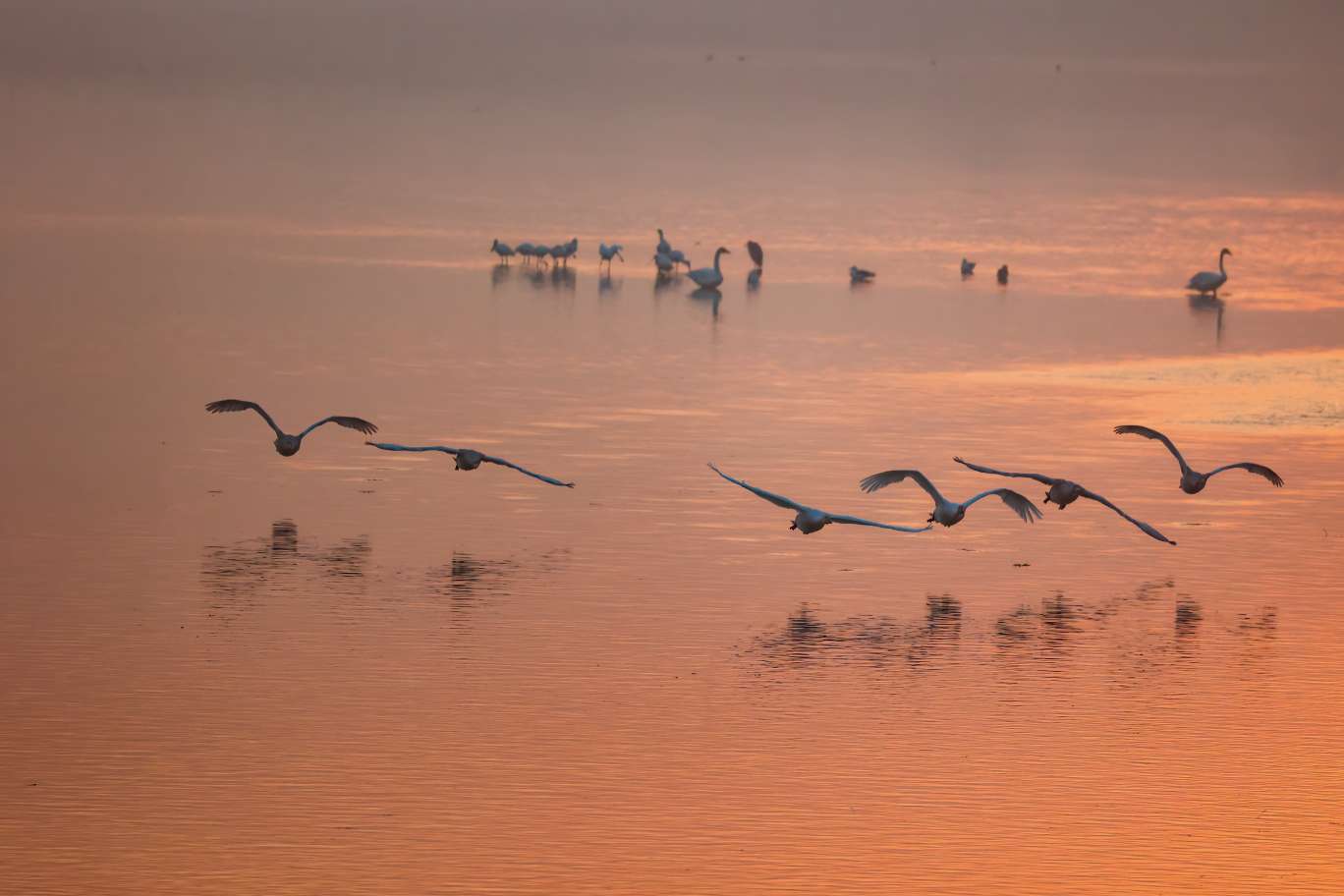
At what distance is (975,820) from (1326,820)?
7.49ft

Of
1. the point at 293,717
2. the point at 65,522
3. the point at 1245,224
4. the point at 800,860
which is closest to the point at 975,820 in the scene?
the point at 800,860

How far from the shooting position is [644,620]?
21031mm

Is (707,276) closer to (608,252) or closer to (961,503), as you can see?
(608,252)

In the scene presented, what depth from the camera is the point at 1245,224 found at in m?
73.6

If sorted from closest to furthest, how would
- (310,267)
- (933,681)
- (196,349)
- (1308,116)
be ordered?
1. (933,681)
2. (196,349)
3. (310,267)
4. (1308,116)

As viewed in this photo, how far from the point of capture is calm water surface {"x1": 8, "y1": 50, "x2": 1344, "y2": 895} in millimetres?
15688

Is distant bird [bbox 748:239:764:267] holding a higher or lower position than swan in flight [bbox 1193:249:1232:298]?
higher

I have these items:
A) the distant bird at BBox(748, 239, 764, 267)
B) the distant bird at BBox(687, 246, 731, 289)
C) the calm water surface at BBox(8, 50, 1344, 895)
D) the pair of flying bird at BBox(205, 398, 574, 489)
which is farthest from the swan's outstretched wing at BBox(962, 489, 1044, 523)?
the distant bird at BBox(748, 239, 764, 267)

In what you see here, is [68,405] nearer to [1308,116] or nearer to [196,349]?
[196,349]

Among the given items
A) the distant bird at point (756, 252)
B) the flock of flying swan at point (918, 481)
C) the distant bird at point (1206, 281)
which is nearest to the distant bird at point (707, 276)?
the distant bird at point (756, 252)

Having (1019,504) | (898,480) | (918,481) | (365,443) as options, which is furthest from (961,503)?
(365,443)

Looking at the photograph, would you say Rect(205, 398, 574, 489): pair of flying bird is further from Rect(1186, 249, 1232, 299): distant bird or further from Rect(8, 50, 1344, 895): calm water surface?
Rect(1186, 249, 1232, 299): distant bird

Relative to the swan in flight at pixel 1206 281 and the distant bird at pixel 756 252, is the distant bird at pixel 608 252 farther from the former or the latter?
the swan in flight at pixel 1206 281

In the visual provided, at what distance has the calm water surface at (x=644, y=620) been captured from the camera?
15.7 m
